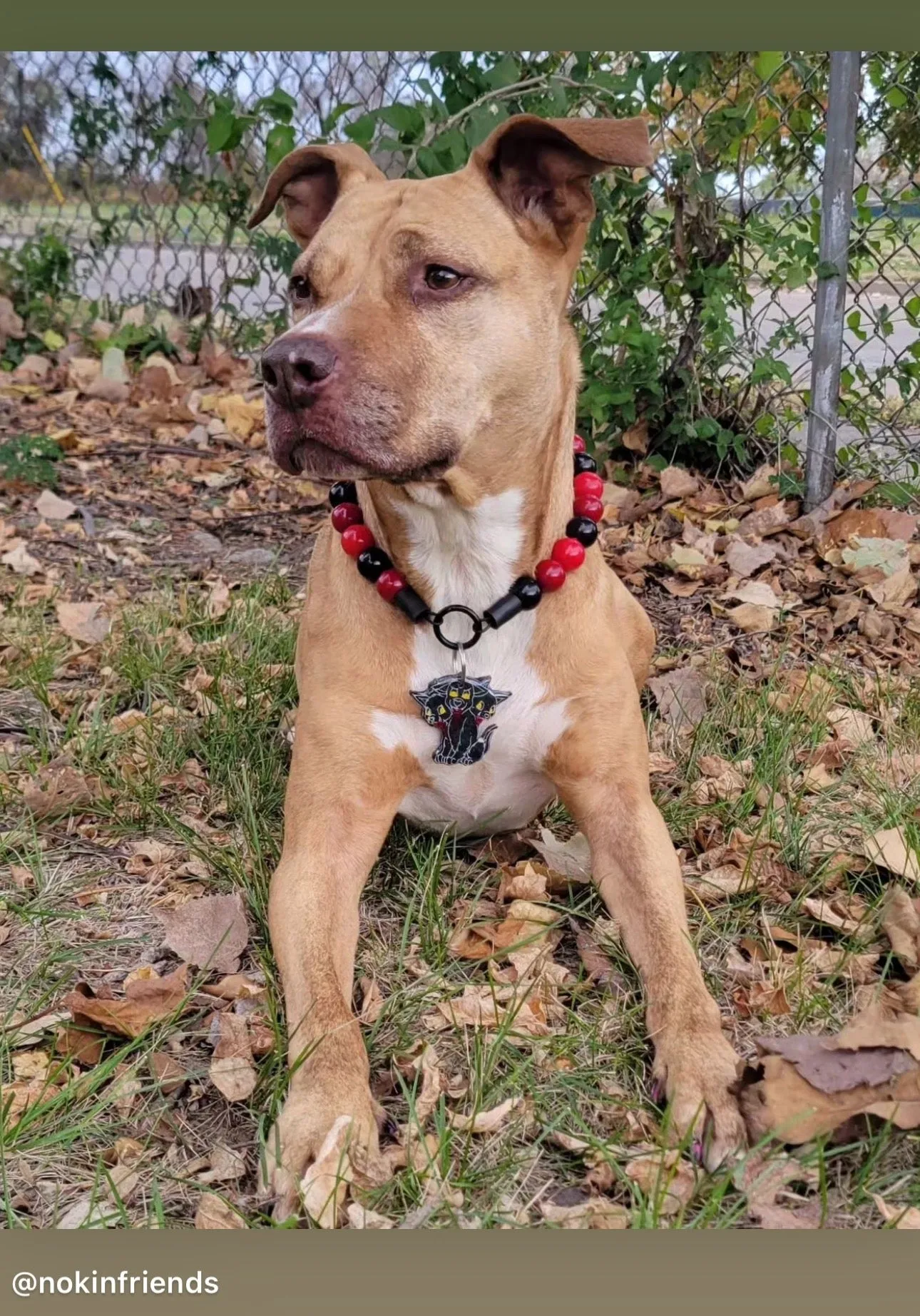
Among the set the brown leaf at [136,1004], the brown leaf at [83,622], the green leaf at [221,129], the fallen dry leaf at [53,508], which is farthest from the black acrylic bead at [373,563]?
the fallen dry leaf at [53,508]

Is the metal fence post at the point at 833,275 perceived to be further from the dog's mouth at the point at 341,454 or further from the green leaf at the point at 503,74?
the dog's mouth at the point at 341,454

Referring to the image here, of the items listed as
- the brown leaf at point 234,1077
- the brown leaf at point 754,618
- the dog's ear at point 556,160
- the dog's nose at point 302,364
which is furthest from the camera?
the brown leaf at point 754,618

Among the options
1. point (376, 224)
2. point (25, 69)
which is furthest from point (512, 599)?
point (25, 69)

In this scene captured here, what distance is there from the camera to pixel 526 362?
2.64 m

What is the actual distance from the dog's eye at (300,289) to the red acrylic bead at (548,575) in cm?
82

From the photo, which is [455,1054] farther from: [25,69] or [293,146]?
[25,69]

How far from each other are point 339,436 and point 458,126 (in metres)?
2.30

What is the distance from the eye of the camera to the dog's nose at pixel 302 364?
231 centimetres

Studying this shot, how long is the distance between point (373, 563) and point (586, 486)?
62cm

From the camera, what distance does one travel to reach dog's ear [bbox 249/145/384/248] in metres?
3.05

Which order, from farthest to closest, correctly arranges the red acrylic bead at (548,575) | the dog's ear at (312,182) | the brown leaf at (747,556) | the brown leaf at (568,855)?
the brown leaf at (747,556), the dog's ear at (312,182), the brown leaf at (568,855), the red acrylic bead at (548,575)


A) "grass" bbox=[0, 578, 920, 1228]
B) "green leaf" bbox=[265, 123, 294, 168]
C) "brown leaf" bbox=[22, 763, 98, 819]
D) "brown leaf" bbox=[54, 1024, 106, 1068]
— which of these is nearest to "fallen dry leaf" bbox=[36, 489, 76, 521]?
"grass" bbox=[0, 578, 920, 1228]

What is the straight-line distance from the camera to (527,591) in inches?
110

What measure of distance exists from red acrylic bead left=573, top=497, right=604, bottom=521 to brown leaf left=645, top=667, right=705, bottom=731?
86cm
